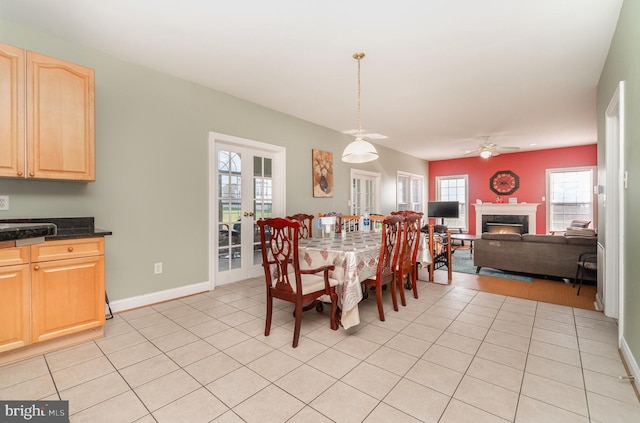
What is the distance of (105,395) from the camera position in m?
1.73

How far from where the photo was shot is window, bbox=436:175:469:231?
8820mm

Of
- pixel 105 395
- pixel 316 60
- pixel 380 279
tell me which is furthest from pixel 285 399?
pixel 316 60

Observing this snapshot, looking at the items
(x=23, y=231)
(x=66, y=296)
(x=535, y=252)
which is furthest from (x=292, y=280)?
(x=535, y=252)

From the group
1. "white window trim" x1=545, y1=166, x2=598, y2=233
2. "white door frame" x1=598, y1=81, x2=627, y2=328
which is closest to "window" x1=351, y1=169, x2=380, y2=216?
"white door frame" x1=598, y1=81, x2=627, y2=328

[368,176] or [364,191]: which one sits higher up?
[368,176]

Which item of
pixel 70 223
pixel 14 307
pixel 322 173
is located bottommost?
pixel 14 307

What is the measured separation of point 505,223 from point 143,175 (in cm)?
831

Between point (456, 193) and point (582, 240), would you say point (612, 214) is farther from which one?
point (456, 193)

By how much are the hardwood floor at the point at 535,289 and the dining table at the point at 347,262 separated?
6.38 feet

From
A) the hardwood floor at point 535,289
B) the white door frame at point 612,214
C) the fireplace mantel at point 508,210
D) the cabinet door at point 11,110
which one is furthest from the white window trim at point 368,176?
the cabinet door at point 11,110

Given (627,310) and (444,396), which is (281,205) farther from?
(627,310)

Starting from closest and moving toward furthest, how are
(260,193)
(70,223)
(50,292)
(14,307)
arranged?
(14,307) < (50,292) < (70,223) < (260,193)

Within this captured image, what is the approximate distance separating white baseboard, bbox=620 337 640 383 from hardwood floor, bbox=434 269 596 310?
1241 millimetres

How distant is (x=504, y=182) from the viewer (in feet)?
26.8
